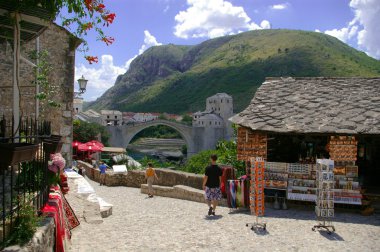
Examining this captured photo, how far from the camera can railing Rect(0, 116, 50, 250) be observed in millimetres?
3446

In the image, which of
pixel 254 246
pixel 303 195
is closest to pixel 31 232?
pixel 254 246

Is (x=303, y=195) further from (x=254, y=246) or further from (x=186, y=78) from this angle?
(x=186, y=78)

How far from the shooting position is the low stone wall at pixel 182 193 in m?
9.88

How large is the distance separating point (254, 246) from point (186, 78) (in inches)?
5834

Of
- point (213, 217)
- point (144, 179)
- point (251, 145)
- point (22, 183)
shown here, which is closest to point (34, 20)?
point (22, 183)

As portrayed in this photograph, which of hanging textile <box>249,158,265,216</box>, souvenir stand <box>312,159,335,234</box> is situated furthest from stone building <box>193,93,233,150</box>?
souvenir stand <box>312,159,335,234</box>

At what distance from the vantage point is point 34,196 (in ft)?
14.4

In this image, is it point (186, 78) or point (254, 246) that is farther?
point (186, 78)

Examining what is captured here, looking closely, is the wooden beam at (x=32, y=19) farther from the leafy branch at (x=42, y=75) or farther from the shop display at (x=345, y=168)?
the shop display at (x=345, y=168)

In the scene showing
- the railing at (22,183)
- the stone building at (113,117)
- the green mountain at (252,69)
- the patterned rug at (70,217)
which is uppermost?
the green mountain at (252,69)

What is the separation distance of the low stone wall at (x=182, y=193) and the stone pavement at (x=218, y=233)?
100 centimetres

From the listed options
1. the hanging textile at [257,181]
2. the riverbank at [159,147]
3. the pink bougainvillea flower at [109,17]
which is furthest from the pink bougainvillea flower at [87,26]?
the riverbank at [159,147]

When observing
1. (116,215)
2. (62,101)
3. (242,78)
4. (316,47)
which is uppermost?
(316,47)

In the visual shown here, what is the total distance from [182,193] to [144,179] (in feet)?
13.4
